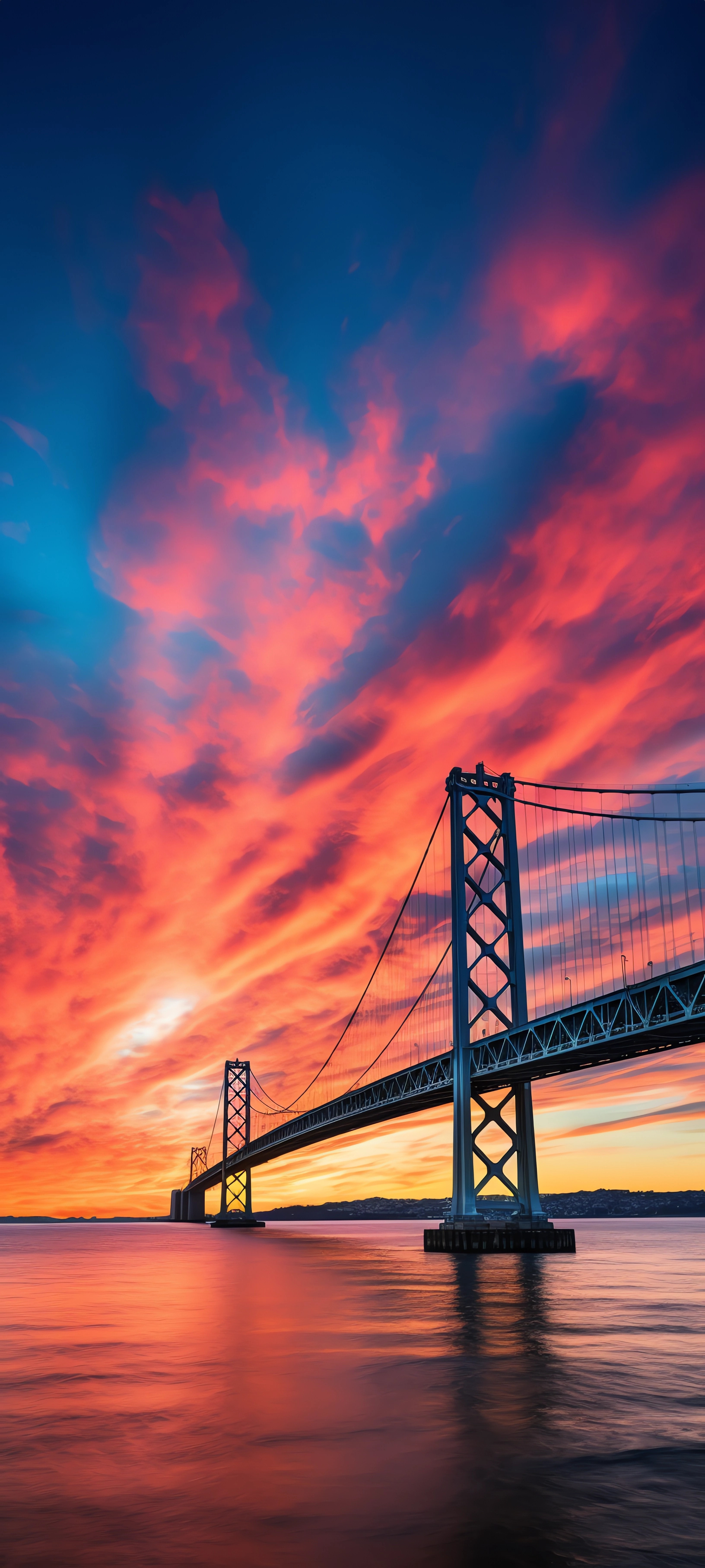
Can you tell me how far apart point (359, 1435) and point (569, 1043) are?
99.0ft

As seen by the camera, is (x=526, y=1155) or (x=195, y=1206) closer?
(x=526, y=1155)

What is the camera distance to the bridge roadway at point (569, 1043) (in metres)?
33.0

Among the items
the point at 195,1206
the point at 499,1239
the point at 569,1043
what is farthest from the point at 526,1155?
the point at 195,1206

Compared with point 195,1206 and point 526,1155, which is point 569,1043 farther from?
point 195,1206

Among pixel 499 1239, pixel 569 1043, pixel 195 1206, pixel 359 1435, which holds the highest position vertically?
pixel 569 1043

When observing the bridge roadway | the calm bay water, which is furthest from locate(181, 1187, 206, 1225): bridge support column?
the calm bay water

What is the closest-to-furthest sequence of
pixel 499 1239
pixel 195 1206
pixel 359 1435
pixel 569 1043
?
pixel 359 1435 → pixel 569 1043 → pixel 499 1239 → pixel 195 1206

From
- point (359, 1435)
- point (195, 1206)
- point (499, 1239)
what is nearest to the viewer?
point (359, 1435)

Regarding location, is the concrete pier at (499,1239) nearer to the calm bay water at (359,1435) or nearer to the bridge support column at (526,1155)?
the bridge support column at (526,1155)

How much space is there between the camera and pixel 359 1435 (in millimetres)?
10242

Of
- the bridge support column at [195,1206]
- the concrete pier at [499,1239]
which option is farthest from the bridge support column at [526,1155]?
the bridge support column at [195,1206]

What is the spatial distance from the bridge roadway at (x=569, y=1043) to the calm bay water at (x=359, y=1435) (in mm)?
9666

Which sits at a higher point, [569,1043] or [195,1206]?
[569,1043]

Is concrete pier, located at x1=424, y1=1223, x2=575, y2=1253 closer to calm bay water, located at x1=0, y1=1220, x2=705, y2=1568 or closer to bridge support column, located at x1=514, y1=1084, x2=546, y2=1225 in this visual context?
bridge support column, located at x1=514, y1=1084, x2=546, y2=1225
